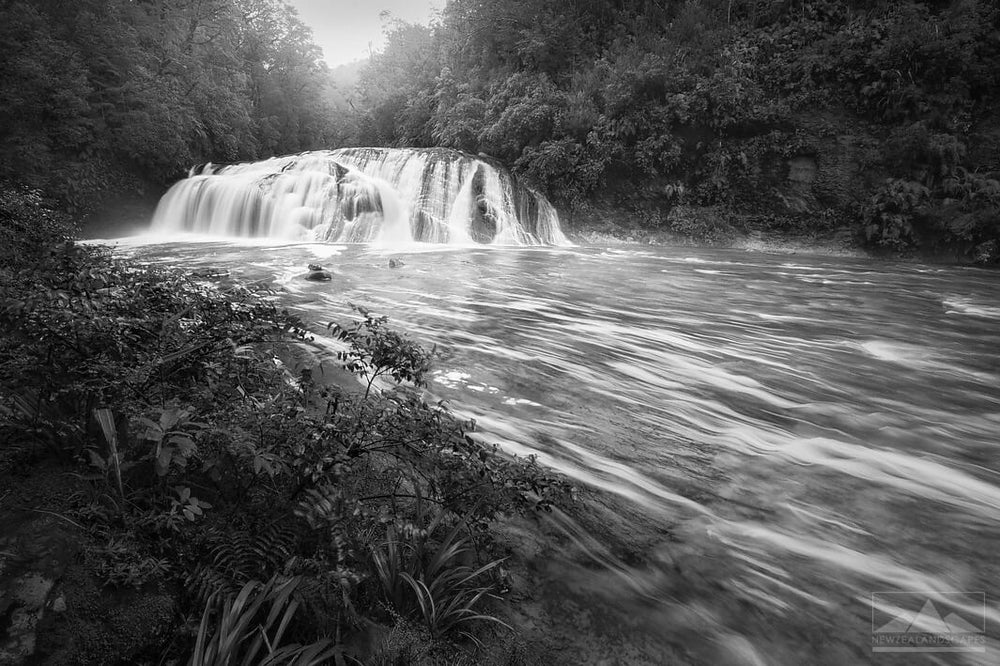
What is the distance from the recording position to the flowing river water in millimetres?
1860

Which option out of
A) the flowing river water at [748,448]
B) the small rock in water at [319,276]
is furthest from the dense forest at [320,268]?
the small rock in water at [319,276]

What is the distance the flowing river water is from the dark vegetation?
52 centimetres

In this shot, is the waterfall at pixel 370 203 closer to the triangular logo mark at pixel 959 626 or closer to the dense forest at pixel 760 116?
the dense forest at pixel 760 116

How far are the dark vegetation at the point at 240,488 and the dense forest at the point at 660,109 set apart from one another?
13.7 metres

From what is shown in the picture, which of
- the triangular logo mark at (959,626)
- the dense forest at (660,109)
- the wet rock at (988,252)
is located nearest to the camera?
the triangular logo mark at (959,626)

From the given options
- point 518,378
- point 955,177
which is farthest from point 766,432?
point 955,177

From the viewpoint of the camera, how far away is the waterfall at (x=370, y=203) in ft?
45.2

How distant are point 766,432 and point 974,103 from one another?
1581 centimetres

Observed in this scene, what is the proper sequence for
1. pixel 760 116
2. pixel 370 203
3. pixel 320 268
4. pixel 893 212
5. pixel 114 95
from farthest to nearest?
pixel 370 203 → pixel 760 116 → pixel 114 95 → pixel 893 212 → pixel 320 268

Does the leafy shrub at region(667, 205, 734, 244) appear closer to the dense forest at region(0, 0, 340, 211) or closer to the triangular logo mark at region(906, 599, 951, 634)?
the triangular logo mark at region(906, 599, 951, 634)

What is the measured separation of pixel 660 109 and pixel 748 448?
14.3 m

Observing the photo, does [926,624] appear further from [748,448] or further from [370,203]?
[370,203]

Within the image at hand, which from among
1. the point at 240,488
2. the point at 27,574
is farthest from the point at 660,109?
the point at 27,574

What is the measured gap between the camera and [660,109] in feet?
47.6
